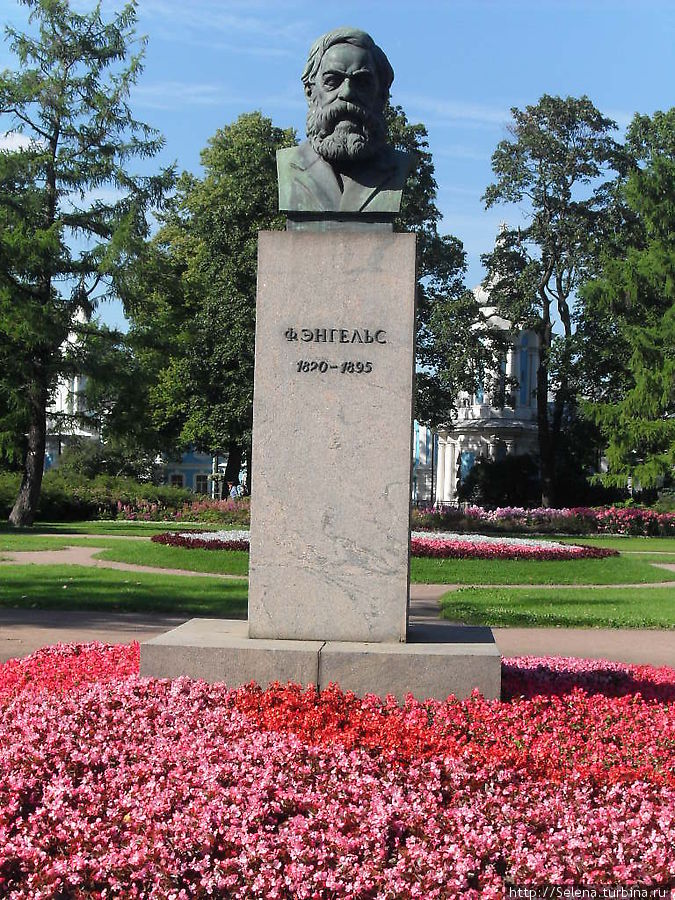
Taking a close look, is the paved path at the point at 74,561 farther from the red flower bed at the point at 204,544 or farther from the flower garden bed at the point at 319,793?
the flower garden bed at the point at 319,793

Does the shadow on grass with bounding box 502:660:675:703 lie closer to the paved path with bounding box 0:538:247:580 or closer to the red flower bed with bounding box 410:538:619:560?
the paved path with bounding box 0:538:247:580

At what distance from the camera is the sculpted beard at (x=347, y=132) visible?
22.6 ft

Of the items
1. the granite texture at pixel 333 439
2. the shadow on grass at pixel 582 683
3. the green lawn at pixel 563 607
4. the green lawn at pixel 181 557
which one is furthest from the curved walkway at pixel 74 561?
the granite texture at pixel 333 439

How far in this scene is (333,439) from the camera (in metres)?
6.75

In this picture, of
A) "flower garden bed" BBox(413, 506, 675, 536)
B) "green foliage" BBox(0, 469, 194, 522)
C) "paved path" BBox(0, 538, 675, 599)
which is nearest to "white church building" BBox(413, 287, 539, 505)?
"flower garden bed" BBox(413, 506, 675, 536)

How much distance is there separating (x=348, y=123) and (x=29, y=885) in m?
5.06

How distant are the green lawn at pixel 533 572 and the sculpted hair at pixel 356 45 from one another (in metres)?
11.1

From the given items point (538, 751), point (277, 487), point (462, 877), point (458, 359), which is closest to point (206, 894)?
point (462, 877)

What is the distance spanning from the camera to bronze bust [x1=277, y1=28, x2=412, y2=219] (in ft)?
22.5

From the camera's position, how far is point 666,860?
3.98 metres

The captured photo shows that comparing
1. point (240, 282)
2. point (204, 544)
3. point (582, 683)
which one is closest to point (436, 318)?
point (240, 282)

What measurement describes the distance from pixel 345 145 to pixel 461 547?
1576 centimetres

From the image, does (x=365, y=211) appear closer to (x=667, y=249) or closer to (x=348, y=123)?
(x=348, y=123)

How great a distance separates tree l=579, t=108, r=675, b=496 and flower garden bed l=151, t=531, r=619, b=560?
15710 millimetres
